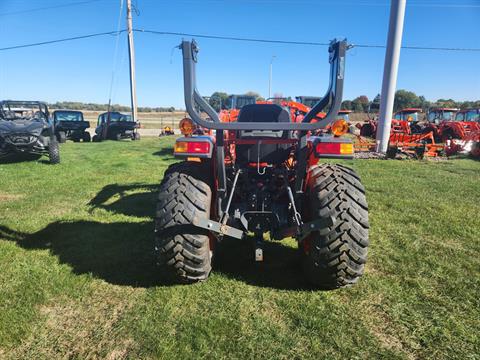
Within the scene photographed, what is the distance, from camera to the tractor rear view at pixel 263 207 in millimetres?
2762

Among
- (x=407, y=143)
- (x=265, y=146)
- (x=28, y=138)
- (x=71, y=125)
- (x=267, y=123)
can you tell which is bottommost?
(x=407, y=143)

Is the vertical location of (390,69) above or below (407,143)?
above

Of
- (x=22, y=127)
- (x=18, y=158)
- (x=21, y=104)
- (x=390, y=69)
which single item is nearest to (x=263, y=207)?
(x=22, y=127)

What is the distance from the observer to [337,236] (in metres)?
2.81

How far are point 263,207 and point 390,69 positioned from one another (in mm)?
11793

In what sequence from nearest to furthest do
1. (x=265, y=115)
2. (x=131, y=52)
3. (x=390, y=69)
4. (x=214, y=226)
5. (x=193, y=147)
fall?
1. (x=214, y=226)
2. (x=193, y=147)
3. (x=265, y=115)
4. (x=390, y=69)
5. (x=131, y=52)

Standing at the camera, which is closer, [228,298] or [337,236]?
[337,236]

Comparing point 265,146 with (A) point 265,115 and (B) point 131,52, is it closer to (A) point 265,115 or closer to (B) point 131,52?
(A) point 265,115

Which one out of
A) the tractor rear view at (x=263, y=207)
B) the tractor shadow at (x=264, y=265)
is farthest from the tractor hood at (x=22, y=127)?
the tractor rear view at (x=263, y=207)

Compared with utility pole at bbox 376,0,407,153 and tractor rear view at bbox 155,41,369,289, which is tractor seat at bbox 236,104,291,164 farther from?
utility pole at bbox 376,0,407,153

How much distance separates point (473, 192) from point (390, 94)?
288 inches

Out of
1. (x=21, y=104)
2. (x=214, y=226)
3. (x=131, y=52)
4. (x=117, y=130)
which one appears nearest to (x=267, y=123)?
(x=214, y=226)

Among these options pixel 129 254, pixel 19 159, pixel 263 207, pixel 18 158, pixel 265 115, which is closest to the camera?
pixel 263 207

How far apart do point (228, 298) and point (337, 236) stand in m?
1.03
